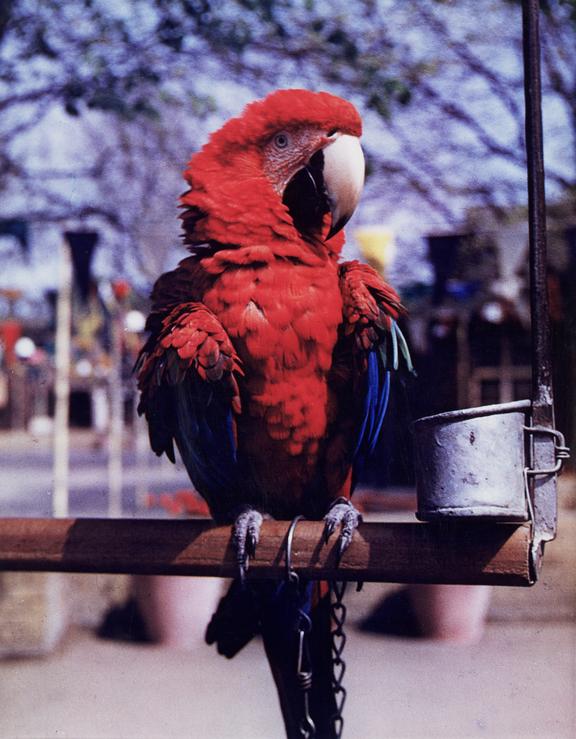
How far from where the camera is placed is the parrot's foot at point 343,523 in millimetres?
783

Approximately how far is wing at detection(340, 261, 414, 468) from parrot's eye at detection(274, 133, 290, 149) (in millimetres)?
153

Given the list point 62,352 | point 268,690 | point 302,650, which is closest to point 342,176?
point 302,650

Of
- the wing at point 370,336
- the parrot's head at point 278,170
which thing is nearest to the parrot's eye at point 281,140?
the parrot's head at point 278,170

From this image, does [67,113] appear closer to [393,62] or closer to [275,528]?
[393,62]

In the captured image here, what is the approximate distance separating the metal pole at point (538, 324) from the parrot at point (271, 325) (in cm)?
20

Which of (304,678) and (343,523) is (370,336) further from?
(304,678)

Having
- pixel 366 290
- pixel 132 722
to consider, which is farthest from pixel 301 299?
pixel 132 722

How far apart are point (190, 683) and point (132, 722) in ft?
1.48

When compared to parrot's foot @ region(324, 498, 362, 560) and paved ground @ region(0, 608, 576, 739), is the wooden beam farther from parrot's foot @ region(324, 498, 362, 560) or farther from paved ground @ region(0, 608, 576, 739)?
paved ground @ region(0, 608, 576, 739)

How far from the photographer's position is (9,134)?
2398 millimetres

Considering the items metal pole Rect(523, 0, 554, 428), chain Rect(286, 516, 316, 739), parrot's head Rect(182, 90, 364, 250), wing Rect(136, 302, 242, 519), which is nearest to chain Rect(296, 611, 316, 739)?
chain Rect(286, 516, 316, 739)

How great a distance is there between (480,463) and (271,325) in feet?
0.99

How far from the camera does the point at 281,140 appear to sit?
0.90m

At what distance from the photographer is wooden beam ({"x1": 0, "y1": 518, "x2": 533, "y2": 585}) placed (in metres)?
0.74
